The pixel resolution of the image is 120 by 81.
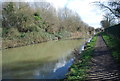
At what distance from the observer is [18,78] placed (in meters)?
7.29

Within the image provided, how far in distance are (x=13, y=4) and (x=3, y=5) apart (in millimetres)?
1656

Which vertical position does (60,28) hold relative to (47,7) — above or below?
below

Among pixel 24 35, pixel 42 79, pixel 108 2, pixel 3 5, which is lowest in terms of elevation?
pixel 42 79

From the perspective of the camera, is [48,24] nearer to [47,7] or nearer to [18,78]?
[47,7]

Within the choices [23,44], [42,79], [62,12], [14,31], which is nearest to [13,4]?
[14,31]

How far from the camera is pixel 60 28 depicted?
1730 inches

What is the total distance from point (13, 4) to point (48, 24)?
40.8 feet

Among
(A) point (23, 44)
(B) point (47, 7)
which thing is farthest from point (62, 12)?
(A) point (23, 44)

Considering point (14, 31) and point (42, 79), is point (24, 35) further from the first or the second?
point (42, 79)

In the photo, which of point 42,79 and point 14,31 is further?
point 14,31

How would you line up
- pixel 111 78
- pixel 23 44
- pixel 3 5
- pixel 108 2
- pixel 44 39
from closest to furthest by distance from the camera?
pixel 111 78 → pixel 108 2 → pixel 23 44 → pixel 3 5 → pixel 44 39

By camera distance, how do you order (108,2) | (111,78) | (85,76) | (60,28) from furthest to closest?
(60,28), (108,2), (85,76), (111,78)

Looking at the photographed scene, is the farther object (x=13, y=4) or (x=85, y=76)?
(x=13, y=4)

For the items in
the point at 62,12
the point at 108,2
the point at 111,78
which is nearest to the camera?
the point at 111,78
